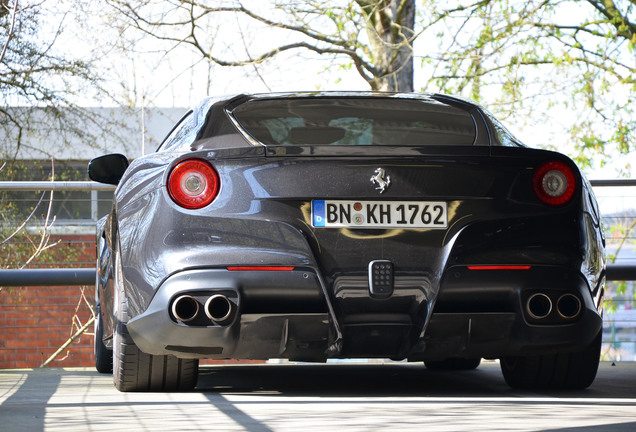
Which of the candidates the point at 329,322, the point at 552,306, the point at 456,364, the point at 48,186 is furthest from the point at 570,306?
the point at 48,186

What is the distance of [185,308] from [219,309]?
5.6 inches

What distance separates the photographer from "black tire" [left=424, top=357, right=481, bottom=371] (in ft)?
21.4

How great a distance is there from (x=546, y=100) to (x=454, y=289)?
14.0 m

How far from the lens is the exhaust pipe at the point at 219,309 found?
398cm

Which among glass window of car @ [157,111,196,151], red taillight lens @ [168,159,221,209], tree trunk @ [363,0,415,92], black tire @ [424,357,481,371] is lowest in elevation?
black tire @ [424,357,481,371]

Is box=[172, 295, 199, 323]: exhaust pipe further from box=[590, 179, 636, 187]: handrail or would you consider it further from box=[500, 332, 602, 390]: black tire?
box=[590, 179, 636, 187]: handrail

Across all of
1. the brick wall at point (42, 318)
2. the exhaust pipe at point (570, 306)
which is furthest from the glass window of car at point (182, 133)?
the brick wall at point (42, 318)

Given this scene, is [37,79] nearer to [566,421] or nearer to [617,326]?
[617,326]

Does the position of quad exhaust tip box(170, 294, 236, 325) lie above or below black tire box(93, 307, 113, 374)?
above

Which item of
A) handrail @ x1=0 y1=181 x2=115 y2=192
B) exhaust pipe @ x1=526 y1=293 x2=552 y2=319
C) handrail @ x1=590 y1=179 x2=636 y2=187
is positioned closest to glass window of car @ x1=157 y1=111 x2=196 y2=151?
exhaust pipe @ x1=526 y1=293 x2=552 y2=319

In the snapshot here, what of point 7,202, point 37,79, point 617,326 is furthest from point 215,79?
point 617,326

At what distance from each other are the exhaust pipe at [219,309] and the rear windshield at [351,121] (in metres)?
0.83

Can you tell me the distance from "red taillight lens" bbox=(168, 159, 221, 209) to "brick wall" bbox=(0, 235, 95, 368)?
27.4 feet

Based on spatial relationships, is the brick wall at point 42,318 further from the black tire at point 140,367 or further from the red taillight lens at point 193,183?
the red taillight lens at point 193,183
